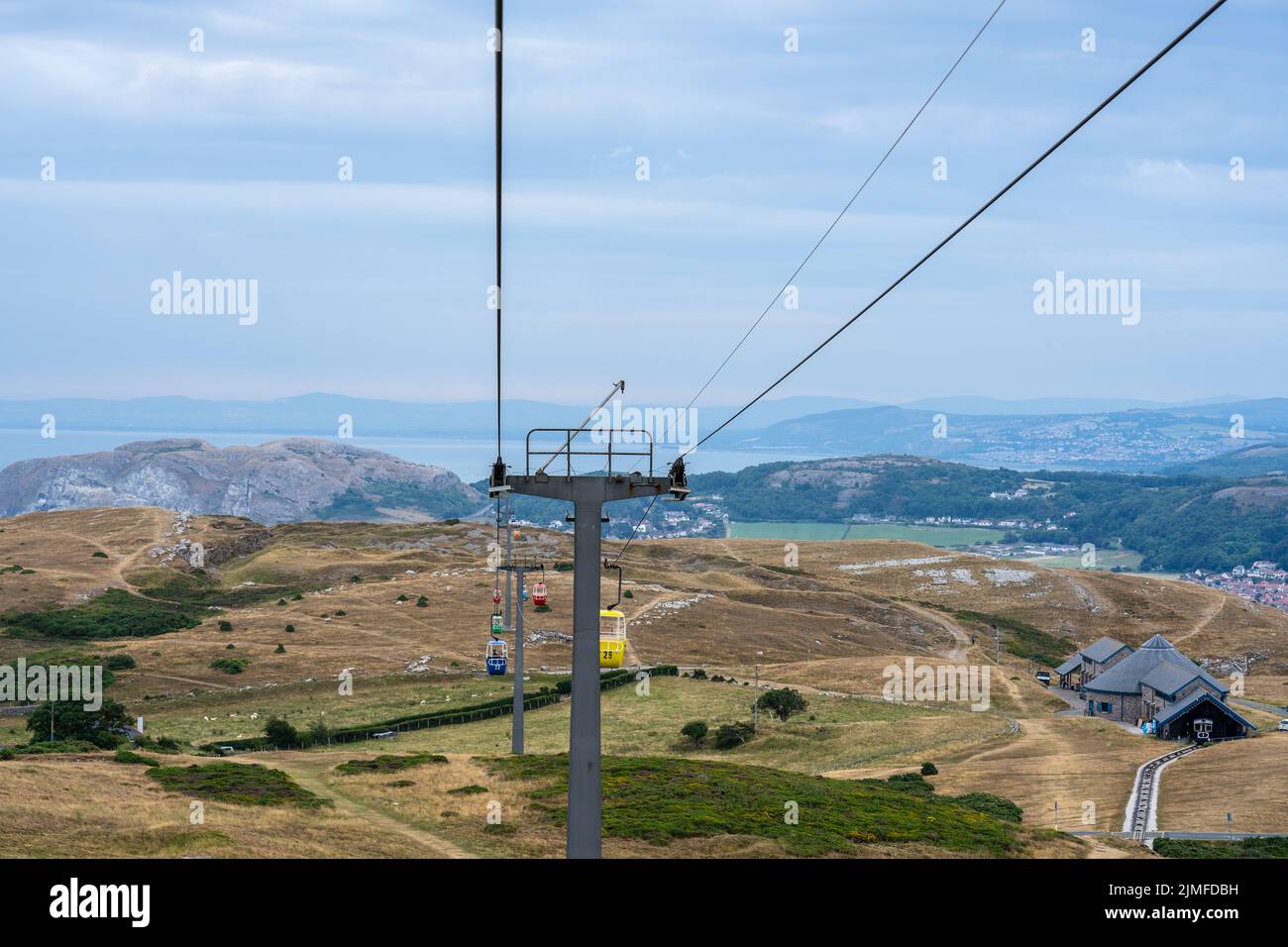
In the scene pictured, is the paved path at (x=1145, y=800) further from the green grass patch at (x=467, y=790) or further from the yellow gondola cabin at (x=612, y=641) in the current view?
the yellow gondola cabin at (x=612, y=641)

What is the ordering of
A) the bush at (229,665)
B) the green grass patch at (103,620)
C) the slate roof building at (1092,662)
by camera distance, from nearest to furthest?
the bush at (229,665) → the green grass patch at (103,620) → the slate roof building at (1092,662)

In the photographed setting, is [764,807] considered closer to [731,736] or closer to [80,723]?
[731,736]

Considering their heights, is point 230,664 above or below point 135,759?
below

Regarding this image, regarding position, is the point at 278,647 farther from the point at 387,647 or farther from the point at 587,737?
the point at 587,737

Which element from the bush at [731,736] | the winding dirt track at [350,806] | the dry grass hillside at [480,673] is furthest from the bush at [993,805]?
the winding dirt track at [350,806]

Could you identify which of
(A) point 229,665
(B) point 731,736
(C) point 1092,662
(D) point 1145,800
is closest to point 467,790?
(B) point 731,736

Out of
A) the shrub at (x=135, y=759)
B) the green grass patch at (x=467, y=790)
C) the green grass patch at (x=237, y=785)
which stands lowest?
the green grass patch at (x=467, y=790)

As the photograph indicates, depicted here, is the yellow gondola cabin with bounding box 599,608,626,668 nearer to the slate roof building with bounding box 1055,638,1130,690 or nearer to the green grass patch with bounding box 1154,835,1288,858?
the green grass patch with bounding box 1154,835,1288,858
